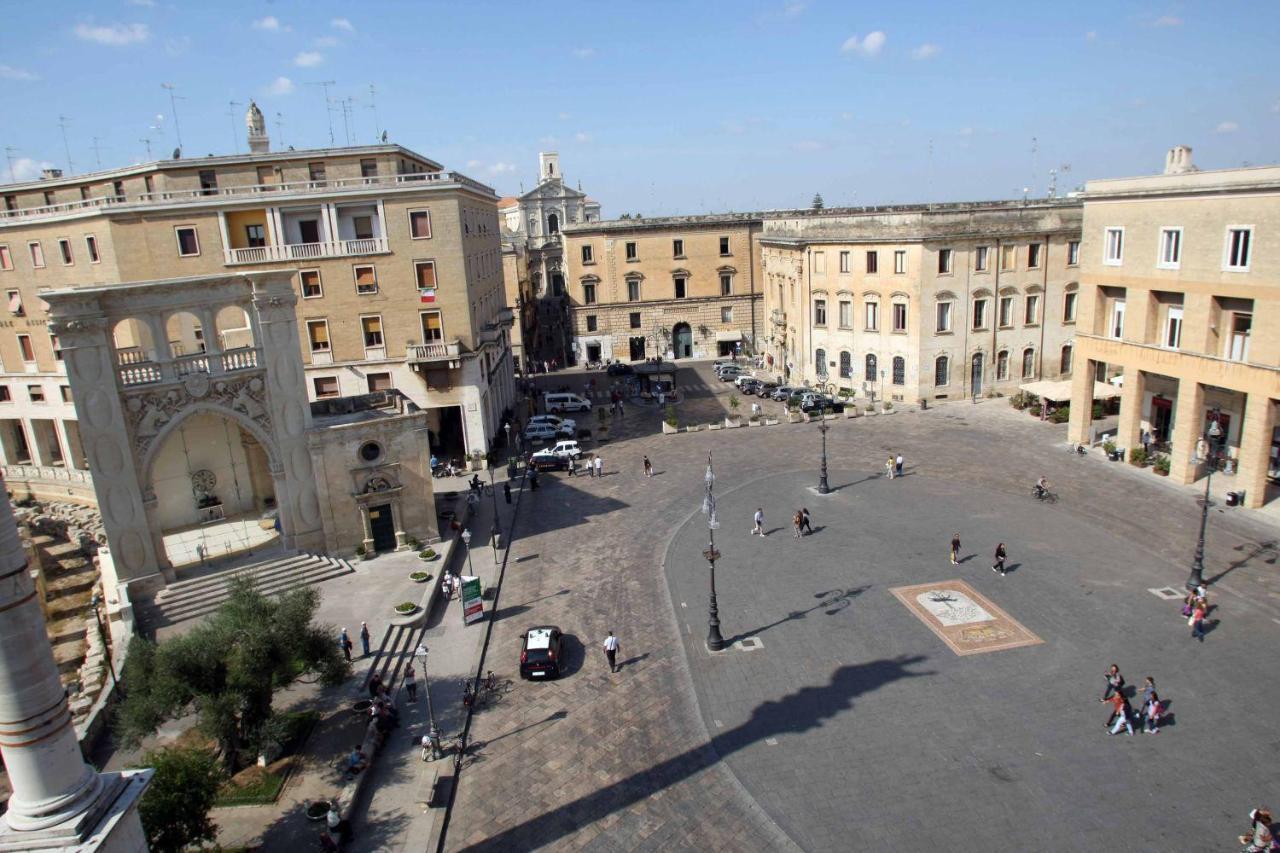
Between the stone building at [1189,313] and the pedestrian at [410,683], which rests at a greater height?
the stone building at [1189,313]

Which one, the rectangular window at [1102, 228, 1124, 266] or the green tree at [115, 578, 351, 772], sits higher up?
the rectangular window at [1102, 228, 1124, 266]

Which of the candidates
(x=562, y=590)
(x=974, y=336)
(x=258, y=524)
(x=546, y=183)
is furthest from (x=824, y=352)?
(x=546, y=183)

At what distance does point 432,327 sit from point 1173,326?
110 ft

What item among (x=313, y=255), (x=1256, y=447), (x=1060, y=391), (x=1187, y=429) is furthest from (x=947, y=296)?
(x=313, y=255)

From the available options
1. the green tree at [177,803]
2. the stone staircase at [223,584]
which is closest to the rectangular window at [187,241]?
the stone staircase at [223,584]

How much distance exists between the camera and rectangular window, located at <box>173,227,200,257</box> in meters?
37.4

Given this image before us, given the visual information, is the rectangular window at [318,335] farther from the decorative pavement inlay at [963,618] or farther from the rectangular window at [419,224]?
the decorative pavement inlay at [963,618]

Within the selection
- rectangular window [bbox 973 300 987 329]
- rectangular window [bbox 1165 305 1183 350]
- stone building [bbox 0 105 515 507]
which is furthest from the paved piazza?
rectangular window [bbox 973 300 987 329]

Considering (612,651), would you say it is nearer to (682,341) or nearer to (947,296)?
(947,296)

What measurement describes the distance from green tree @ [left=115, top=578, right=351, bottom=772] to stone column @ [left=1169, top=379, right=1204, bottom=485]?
108 feet

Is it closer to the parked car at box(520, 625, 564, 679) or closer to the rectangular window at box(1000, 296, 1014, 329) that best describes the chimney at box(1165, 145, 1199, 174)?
the rectangular window at box(1000, 296, 1014, 329)

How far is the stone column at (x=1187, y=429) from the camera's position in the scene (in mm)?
32250

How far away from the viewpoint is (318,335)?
39.6 metres

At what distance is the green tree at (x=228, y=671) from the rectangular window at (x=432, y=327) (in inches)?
870
